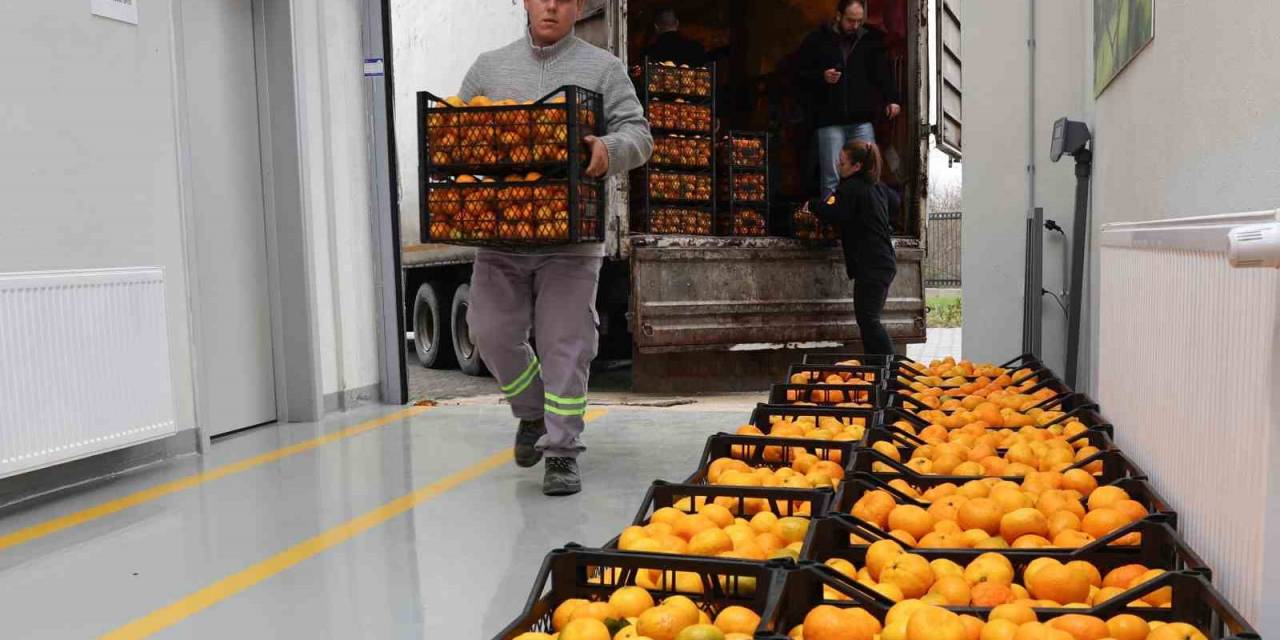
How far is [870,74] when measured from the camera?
8562 mm

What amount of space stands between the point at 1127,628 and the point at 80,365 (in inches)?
175

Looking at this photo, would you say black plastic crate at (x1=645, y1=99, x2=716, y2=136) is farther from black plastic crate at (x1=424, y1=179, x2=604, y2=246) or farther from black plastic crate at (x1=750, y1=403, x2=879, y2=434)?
black plastic crate at (x1=750, y1=403, x2=879, y2=434)

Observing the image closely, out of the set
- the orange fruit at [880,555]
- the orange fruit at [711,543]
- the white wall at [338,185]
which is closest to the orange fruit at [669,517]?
the orange fruit at [711,543]

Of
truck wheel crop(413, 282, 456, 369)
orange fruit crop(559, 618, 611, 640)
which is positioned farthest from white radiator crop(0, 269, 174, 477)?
truck wheel crop(413, 282, 456, 369)

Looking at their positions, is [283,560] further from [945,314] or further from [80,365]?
[945,314]

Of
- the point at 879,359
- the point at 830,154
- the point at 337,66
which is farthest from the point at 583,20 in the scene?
the point at 879,359

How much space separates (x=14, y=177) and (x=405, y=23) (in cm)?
515

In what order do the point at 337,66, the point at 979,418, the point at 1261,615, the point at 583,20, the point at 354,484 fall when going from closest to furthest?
the point at 1261,615 < the point at 979,418 < the point at 354,484 < the point at 337,66 < the point at 583,20

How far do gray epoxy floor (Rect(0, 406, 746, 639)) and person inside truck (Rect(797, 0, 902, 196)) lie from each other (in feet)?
12.0

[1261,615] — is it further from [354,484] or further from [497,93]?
[354,484]

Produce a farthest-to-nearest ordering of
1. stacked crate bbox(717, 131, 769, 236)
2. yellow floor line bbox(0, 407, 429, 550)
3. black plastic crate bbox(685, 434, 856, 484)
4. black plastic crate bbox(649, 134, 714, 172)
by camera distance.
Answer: stacked crate bbox(717, 131, 769, 236) < black plastic crate bbox(649, 134, 714, 172) < yellow floor line bbox(0, 407, 429, 550) < black plastic crate bbox(685, 434, 856, 484)

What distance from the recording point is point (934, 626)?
4.90ft

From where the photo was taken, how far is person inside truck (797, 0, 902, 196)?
27.8 feet

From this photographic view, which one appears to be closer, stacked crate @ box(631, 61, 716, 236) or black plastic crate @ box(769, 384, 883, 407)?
black plastic crate @ box(769, 384, 883, 407)
